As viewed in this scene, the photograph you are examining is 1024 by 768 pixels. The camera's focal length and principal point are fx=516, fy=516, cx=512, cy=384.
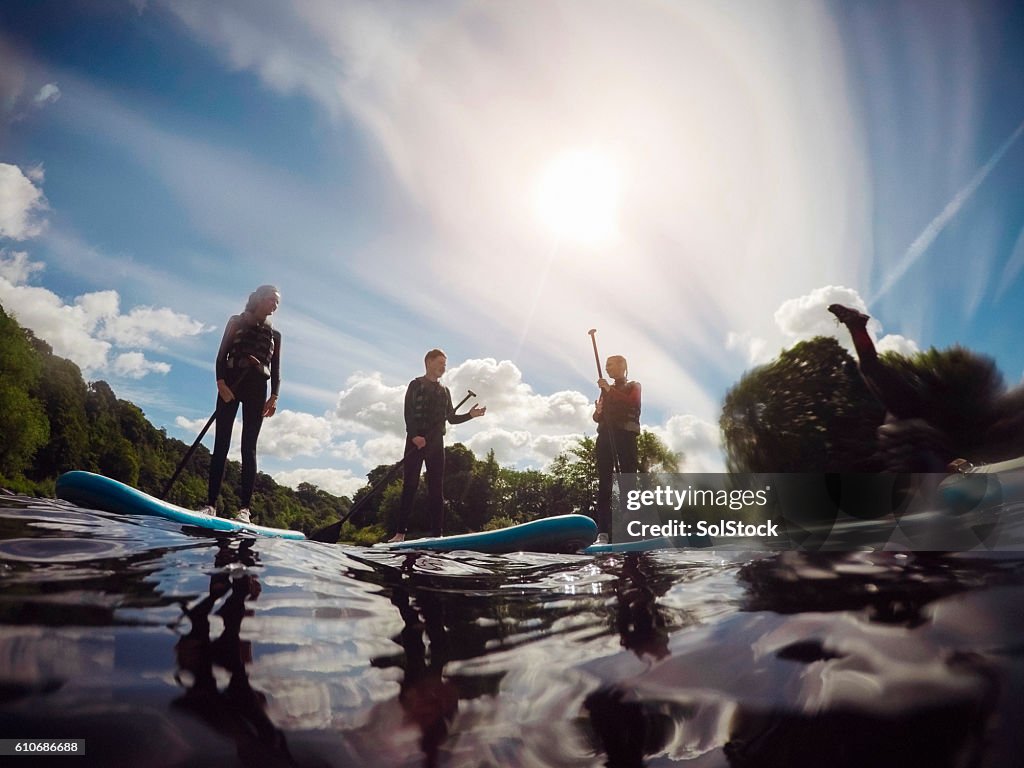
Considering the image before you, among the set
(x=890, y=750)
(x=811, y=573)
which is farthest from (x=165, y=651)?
(x=811, y=573)

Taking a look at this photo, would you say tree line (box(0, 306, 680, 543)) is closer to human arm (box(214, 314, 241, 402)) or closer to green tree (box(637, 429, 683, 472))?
green tree (box(637, 429, 683, 472))

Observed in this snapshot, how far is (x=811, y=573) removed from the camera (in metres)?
2.02

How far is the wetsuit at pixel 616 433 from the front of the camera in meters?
6.32

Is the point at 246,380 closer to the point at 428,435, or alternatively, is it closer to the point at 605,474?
the point at 428,435

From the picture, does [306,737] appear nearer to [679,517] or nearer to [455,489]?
[679,517]

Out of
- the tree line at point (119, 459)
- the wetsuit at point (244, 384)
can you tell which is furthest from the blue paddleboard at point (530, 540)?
the tree line at point (119, 459)

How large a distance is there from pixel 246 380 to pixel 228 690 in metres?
4.76

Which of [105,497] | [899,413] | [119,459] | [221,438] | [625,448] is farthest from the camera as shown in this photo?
[119,459]

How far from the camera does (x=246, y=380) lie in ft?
17.2

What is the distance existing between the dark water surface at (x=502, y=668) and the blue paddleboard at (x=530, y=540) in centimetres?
226

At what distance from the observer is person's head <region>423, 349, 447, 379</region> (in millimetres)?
6219

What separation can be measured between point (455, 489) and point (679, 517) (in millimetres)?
26540

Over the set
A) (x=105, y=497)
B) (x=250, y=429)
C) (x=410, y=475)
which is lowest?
(x=105, y=497)

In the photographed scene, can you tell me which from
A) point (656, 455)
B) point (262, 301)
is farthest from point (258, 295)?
point (656, 455)
